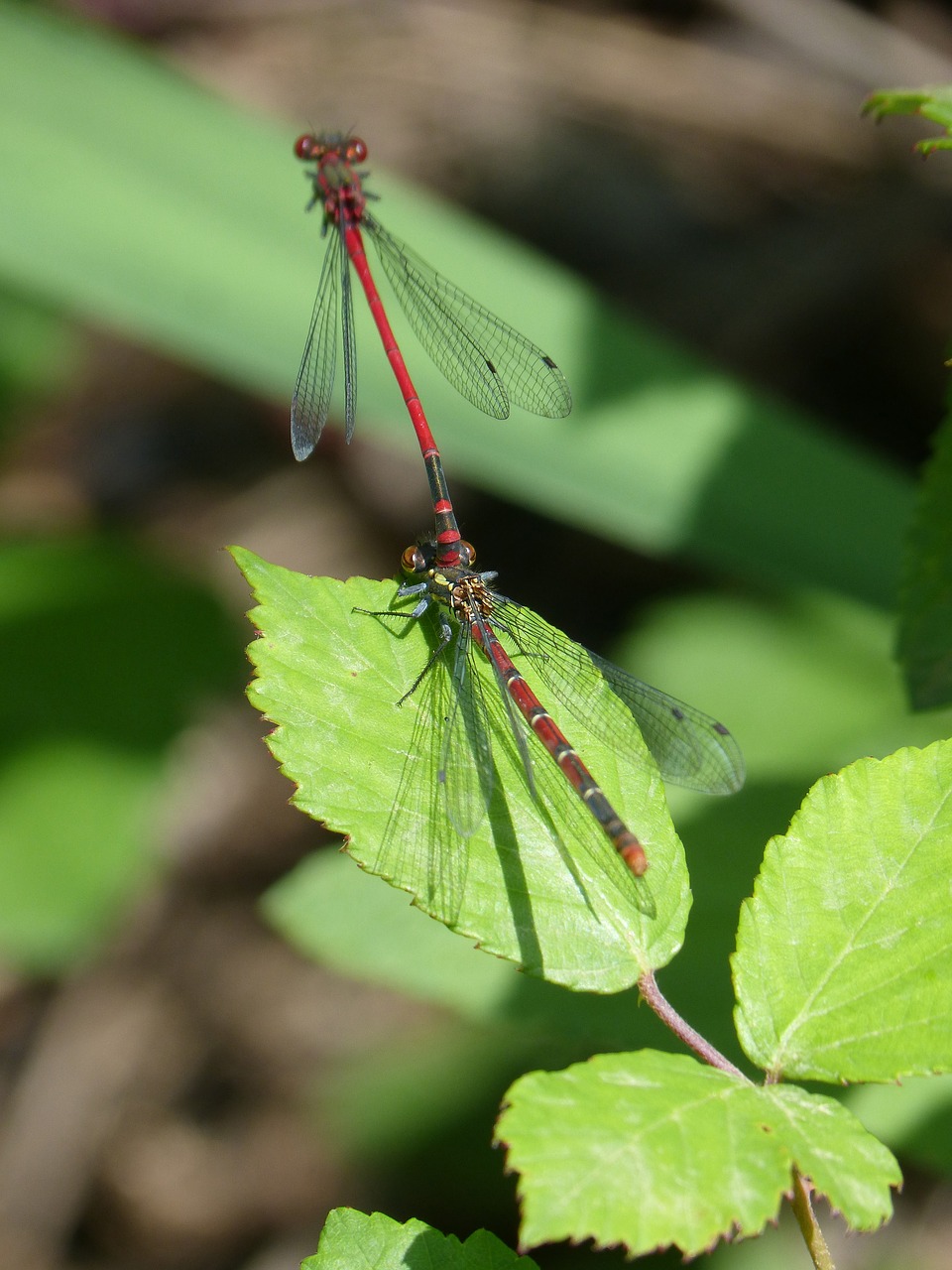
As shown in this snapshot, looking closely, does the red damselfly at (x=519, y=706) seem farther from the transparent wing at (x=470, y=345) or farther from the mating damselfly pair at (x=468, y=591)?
the transparent wing at (x=470, y=345)

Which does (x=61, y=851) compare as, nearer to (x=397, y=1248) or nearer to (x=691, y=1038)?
(x=397, y=1248)

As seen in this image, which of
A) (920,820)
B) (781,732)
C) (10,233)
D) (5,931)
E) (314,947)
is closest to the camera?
(920,820)

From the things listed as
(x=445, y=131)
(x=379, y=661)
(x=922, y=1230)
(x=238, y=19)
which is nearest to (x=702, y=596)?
(x=922, y=1230)

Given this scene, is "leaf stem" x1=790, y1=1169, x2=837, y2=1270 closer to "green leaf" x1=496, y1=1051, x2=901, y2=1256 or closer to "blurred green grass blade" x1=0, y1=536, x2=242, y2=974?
"green leaf" x1=496, y1=1051, x2=901, y2=1256

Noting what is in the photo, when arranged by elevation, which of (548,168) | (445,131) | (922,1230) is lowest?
(922,1230)

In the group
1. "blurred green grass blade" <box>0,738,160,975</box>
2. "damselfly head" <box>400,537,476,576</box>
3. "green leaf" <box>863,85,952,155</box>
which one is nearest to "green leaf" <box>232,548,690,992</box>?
"damselfly head" <box>400,537,476,576</box>

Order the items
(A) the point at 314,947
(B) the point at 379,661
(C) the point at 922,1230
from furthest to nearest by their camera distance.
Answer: (C) the point at 922,1230, (A) the point at 314,947, (B) the point at 379,661

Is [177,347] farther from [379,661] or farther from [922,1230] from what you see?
[922,1230]
